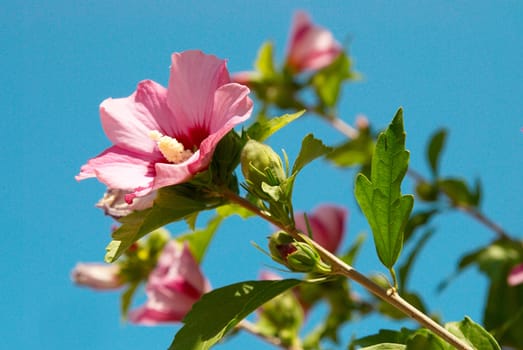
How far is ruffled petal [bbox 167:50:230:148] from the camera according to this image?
96cm

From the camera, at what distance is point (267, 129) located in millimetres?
1017

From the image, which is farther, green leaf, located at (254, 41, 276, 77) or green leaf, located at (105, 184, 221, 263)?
green leaf, located at (254, 41, 276, 77)

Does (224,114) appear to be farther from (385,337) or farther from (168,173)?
(385,337)

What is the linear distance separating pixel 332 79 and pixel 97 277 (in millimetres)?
1276

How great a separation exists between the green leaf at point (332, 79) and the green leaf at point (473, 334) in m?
1.89

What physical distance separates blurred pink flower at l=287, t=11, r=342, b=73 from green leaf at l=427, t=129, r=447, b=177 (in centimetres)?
58

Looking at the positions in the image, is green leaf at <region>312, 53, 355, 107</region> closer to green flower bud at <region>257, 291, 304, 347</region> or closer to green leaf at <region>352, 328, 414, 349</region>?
green flower bud at <region>257, 291, 304, 347</region>

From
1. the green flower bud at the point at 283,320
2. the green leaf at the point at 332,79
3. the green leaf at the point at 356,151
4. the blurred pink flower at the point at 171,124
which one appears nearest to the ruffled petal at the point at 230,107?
the blurred pink flower at the point at 171,124

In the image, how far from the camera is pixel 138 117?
40.2 inches

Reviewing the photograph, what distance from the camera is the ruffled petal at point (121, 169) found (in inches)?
36.5

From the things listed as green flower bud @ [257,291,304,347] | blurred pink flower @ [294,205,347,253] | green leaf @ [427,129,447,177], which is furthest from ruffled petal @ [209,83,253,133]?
green leaf @ [427,129,447,177]

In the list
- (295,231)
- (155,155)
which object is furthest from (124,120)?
(295,231)

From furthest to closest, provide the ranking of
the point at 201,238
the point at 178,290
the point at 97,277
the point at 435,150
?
the point at 435,150 < the point at 97,277 < the point at 178,290 < the point at 201,238

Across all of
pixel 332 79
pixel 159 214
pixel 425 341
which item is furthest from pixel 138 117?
pixel 332 79
